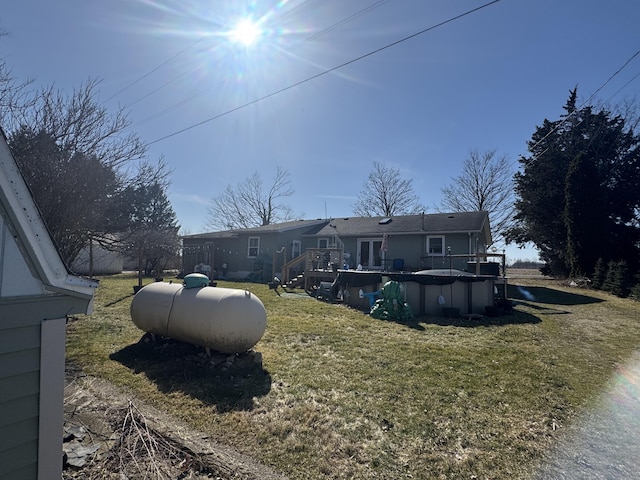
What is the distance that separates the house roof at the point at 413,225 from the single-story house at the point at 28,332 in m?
17.4

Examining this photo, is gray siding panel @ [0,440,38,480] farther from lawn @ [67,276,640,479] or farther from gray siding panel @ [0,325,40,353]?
lawn @ [67,276,640,479]

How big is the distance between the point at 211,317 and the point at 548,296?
54.3 feet

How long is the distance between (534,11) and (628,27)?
10.3ft

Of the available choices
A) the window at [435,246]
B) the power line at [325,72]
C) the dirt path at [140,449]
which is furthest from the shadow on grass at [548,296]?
the dirt path at [140,449]

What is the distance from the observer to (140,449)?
3.30 m

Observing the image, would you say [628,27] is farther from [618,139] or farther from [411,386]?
[618,139]

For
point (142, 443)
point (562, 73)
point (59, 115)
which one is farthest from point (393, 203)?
point (142, 443)

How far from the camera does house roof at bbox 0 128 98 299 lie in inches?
76.3

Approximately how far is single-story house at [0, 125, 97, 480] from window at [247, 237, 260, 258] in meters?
20.9

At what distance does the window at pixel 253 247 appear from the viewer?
23.0 metres

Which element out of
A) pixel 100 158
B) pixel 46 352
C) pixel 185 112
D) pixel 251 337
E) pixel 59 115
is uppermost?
pixel 185 112

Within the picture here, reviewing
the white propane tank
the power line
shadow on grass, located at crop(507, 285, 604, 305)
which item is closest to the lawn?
the white propane tank

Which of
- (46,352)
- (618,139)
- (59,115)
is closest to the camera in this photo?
(46,352)

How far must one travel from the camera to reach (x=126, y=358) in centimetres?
614
